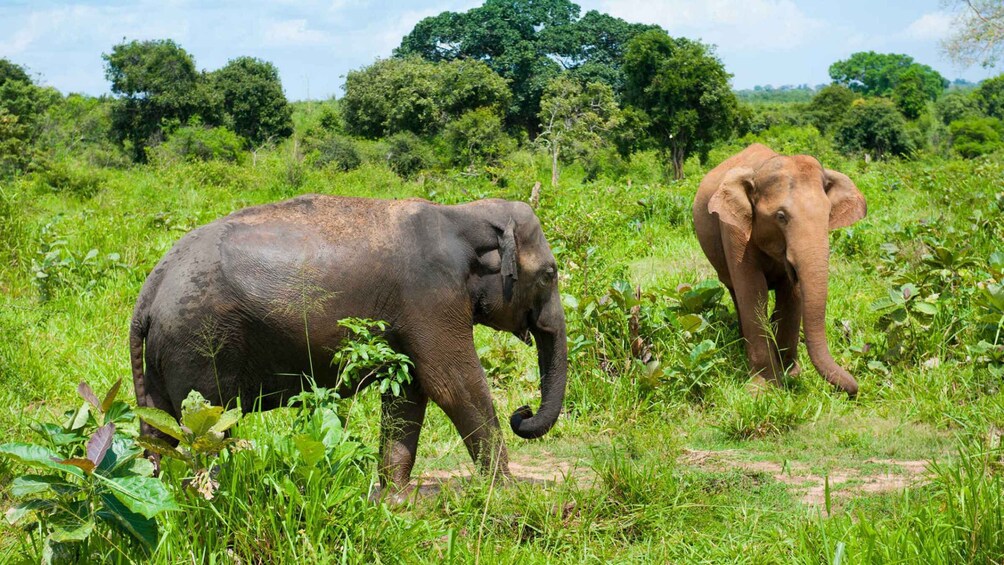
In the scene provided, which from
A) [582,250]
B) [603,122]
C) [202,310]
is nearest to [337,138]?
[603,122]

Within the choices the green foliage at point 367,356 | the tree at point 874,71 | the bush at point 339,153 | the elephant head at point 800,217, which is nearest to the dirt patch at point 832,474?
the elephant head at point 800,217

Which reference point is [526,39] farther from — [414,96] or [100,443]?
[100,443]

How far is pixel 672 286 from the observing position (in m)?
9.68

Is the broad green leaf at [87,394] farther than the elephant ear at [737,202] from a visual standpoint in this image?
No

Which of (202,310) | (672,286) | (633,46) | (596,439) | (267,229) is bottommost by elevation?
(596,439)

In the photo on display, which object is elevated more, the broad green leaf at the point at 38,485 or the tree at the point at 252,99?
the tree at the point at 252,99

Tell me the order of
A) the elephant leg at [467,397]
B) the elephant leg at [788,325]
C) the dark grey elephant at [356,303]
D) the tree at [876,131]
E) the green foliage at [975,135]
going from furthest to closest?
the green foliage at [975,135] < the tree at [876,131] < the elephant leg at [788,325] < the elephant leg at [467,397] < the dark grey elephant at [356,303]

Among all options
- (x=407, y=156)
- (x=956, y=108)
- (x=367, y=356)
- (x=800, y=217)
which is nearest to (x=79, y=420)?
(x=367, y=356)

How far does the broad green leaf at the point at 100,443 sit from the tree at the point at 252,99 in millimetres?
33729

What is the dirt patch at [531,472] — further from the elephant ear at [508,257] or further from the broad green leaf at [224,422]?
the broad green leaf at [224,422]

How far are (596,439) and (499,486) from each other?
6.57 feet

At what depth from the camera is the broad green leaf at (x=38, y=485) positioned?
9.89ft

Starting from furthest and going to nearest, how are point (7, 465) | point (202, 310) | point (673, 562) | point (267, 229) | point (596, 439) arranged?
1. point (596, 439)
2. point (7, 465)
3. point (267, 229)
4. point (202, 310)
5. point (673, 562)

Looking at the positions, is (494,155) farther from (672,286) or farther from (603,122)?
(672,286)
